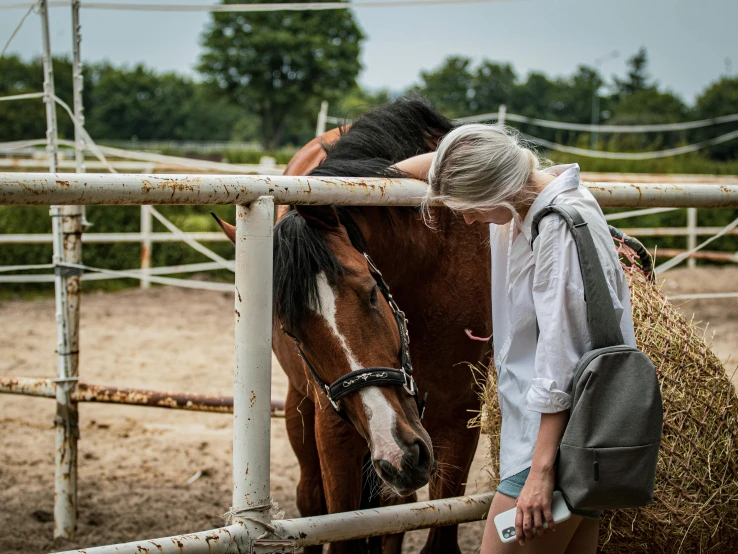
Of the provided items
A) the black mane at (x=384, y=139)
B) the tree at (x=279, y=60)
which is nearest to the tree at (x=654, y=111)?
the tree at (x=279, y=60)

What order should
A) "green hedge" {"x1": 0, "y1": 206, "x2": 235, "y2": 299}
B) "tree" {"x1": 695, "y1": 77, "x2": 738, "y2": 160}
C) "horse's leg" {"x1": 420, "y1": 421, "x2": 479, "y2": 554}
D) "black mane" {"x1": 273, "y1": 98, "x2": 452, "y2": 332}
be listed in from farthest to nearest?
"tree" {"x1": 695, "y1": 77, "x2": 738, "y2": 160} < "green hedge" {"x1": 0, "y1": 206, "x2": 235, "y2": 299} < "horse's leg" {"x1": 420, "y1": 421, "x2": 479, "y2": 554} < "black mane" {"x1": 273, "y1": 98, "x2": 452, "y2": 332}

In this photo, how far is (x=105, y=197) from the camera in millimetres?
1567

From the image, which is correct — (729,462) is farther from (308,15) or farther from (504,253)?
(308,15)

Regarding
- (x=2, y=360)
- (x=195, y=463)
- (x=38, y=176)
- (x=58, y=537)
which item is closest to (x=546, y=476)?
(x=38, y=176)

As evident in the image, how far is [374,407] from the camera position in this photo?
5.52ft

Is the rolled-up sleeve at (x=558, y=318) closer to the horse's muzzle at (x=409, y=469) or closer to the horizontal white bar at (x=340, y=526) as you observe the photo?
the horse's muzzle at (x=409, y=469)

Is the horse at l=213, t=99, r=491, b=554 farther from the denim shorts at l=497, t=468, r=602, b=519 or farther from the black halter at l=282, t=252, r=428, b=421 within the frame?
the denim shorts at l=497, t=468, r=602, b=519

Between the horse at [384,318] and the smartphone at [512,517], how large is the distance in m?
0.20

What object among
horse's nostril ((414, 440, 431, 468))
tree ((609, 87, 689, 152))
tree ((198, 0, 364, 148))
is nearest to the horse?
horse's nostril ((414, 440, 431, 468))

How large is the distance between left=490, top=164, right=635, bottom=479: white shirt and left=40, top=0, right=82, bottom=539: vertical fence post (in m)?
2.38

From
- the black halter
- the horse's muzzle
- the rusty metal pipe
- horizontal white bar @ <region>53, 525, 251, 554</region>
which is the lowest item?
the rusty metal pipe

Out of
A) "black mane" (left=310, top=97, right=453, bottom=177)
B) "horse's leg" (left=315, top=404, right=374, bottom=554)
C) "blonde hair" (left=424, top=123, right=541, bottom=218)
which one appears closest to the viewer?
"blonde hair" (left=424, top=123, right=541, bottom=218)

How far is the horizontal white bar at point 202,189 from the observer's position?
1506 mm

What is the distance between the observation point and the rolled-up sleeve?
4.87 feet
